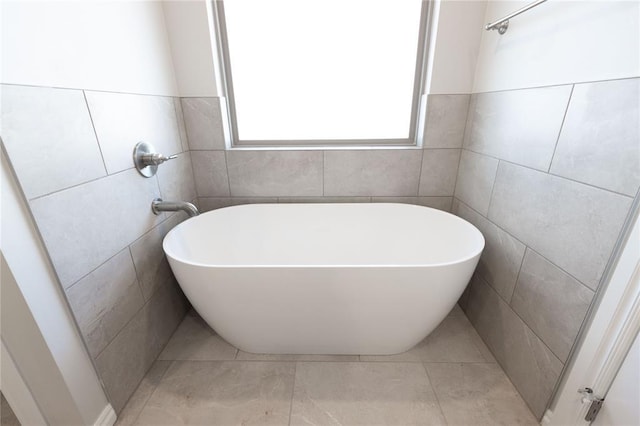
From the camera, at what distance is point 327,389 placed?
3.84 feet

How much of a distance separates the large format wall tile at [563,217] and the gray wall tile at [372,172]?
0.51 meters

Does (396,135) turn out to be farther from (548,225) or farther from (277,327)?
(277,327)

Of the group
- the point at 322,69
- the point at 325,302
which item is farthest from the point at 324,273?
the point at 322,69

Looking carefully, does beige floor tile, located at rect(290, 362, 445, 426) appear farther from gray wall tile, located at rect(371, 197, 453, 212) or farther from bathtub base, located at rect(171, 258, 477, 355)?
gray wall tile, located at rect(371, 197, 453, 212)

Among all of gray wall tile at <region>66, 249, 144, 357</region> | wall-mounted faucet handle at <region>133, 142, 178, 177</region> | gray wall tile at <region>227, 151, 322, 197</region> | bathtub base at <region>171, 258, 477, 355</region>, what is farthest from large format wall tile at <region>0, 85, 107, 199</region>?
gray wall tile at <region>227, 151, 322, 197</region>

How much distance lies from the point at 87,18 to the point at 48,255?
79 cm

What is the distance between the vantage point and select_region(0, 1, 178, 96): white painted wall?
0.72 meters

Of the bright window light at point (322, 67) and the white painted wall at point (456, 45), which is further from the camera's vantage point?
the bright window light at point (322, 67)

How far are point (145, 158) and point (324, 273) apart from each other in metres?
0.91

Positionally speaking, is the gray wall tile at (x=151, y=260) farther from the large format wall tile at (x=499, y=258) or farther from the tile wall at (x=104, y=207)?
the large format wall tile at (x=499, y=258)

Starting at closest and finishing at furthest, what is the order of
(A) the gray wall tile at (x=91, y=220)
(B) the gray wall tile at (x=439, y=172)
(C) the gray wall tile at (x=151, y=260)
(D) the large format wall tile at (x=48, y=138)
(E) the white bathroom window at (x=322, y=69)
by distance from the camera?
1. (D) the large format wall tile at (x=48, y=138)
2. (A) the gray wall tile at (x=91, y=220)
3. (C) the gray wall tile at (x=151, y=260)
4. (E) the white bathroom window at (x=322, y=69)
5. (B) the gray wall tile at (x=439, y=172)

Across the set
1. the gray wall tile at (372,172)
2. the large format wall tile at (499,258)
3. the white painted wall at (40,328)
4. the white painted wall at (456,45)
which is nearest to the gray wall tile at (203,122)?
the gray wall tile at (372,172)

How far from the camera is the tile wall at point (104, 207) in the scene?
76cm

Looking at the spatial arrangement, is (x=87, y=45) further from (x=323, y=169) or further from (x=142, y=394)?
(x=142, y=394)
